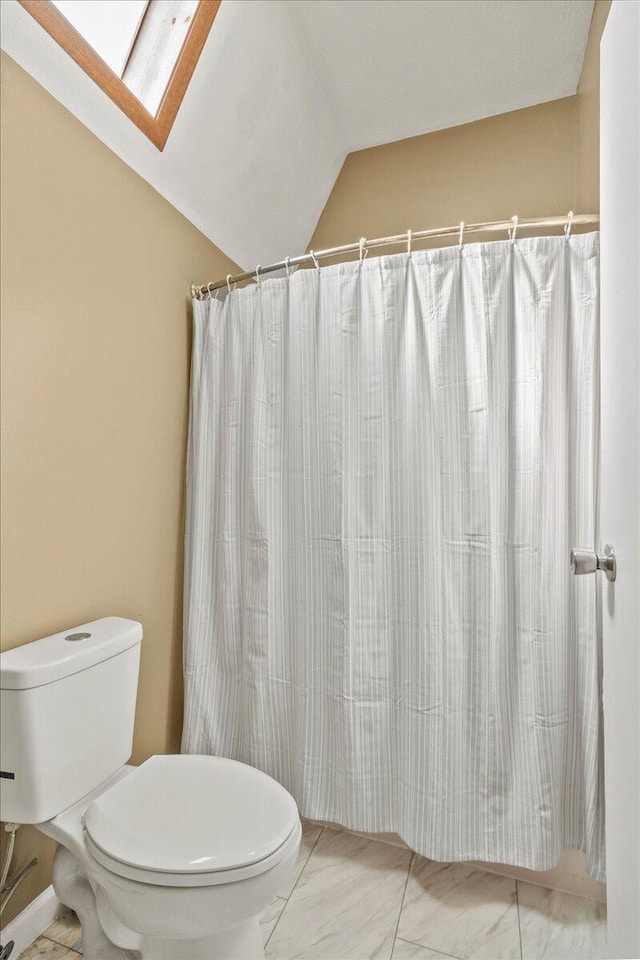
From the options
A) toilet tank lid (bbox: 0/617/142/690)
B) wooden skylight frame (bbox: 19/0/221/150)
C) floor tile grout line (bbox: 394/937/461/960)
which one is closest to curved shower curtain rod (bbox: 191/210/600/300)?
wooden skylight frame (bbox: 19/0/221/150)

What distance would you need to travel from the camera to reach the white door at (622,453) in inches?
25.0

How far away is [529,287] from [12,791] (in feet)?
5.27

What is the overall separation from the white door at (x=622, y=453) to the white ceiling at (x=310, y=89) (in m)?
1.03

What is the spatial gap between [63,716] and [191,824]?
0.34m

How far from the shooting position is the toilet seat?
0.91 meters

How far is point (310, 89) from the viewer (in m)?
1.79

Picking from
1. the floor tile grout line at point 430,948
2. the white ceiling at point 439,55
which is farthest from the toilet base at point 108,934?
the white ceiling at point 439,55

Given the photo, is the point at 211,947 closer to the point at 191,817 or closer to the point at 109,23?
the point at 191,817

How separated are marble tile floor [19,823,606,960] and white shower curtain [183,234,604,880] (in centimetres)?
14

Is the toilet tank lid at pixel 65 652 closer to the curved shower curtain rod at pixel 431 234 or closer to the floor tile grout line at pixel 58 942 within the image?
the floor tile grout line at pixel 58 942

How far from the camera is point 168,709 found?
5.31ft

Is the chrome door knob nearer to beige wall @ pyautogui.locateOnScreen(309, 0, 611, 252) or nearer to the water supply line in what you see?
the water supply line

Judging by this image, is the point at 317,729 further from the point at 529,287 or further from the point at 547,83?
the point at 547,83

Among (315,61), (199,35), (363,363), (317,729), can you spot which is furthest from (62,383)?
(315,61)
